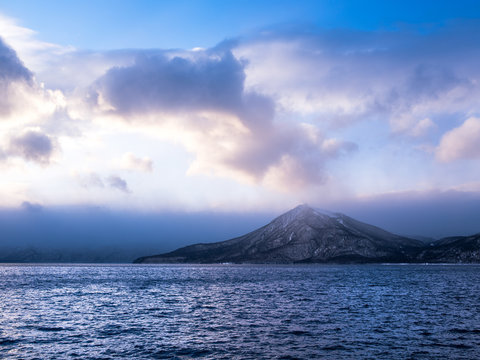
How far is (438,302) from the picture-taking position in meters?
94.9

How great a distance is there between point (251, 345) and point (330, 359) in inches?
418

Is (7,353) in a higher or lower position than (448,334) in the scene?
higher

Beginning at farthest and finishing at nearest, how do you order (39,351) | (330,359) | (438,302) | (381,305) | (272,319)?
(438,302) < (381,305) < (272,319) < (39,351) < (330,359)

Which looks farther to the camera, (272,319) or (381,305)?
(381,305)

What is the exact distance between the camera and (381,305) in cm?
8881

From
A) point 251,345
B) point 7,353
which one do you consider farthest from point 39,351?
point 251,345

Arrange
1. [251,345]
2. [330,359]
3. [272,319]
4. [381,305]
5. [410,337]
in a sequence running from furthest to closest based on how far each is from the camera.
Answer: [381,305], [272,319], [410,337], [251,345], [330,359]

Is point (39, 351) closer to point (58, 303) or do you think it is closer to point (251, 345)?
point (251, 345)

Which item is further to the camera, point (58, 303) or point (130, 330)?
point (58, 303)

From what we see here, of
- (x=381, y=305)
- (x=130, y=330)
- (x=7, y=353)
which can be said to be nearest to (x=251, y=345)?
(x=130, y=330)

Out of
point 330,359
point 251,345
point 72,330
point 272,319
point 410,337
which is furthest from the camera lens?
point 272,319

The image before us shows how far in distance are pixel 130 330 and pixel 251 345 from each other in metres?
20.5

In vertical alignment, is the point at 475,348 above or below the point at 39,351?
below

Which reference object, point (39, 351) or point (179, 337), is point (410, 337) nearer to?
point (179, 337)
